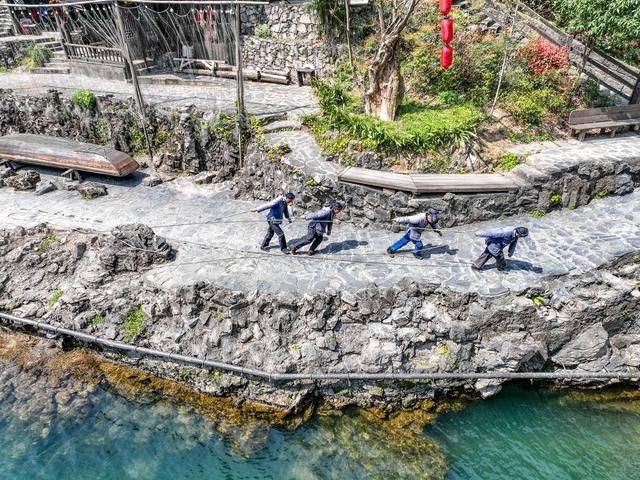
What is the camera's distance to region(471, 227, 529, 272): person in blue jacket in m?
10.6

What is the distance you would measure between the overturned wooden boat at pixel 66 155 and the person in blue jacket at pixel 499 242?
44.5 ft

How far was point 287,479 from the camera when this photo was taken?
899cm

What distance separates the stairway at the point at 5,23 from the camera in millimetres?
27094

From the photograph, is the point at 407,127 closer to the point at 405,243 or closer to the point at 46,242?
the point at 405,243

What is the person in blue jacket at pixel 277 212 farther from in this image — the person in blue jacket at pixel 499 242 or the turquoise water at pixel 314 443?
the person in blue jacket at pixel 499 242

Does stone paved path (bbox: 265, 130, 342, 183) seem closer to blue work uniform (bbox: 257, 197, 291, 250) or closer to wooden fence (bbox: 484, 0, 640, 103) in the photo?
blue work uniform (bbox: 257, 197, 291, 250)

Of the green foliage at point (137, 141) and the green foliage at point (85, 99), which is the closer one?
the green foliage at point (137, 141)

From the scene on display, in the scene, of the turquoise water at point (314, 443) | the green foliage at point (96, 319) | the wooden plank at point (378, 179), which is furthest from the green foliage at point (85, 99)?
the turquoise water at point (314, 443)

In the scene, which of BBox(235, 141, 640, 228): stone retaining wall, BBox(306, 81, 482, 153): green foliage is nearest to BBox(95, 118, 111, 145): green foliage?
BBox(235, 141, 640, 228): stone retaining wall

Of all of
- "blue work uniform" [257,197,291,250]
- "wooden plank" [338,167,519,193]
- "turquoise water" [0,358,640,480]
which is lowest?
"turquoise water" [0,358,640,480]

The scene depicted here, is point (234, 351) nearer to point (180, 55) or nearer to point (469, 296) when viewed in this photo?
point (469, 296)

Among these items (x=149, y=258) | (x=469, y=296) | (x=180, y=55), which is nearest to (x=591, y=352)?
(x=469, y=296)

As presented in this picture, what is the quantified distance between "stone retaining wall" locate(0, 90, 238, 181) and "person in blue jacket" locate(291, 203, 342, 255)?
630cm

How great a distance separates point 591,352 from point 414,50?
572 inches
